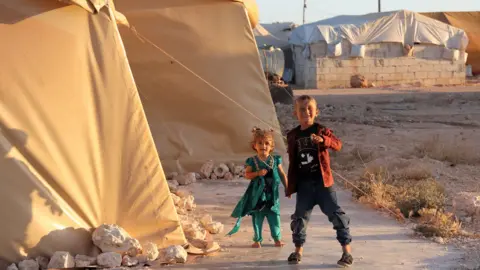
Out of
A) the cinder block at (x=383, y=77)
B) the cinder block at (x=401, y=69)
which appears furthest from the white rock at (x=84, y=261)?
the cinder block at (x=401, y=69)

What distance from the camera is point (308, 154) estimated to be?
5.09 meters

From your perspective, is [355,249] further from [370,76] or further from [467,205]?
[370,76]

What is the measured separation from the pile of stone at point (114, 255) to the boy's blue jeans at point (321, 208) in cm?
84

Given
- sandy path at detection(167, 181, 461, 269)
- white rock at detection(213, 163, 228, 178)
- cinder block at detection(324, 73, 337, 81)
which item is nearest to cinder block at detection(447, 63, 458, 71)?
cinder block at detection(324, 73, 337, 81)

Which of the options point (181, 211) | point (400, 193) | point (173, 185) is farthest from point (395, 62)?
point (181, 211)

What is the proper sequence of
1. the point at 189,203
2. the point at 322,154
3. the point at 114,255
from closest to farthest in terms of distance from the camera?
the point at 114,255 < the point at 322,154 < the point at 189,203

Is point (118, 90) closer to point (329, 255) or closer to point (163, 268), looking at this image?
point (163, 268)

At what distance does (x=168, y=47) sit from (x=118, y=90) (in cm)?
350

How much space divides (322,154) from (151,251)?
54.3 inches

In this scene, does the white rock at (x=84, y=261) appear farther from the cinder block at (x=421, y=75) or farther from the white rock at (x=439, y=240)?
the cinder block at (x=421, y=75)

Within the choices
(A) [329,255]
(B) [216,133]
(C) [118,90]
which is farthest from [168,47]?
(A) [329,255]

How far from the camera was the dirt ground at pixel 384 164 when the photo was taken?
5.29m

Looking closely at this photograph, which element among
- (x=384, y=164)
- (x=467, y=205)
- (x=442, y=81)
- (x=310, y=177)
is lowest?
(x=442, y=81)

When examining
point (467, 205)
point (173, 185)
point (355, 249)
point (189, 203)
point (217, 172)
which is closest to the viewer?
point (355, 249)
